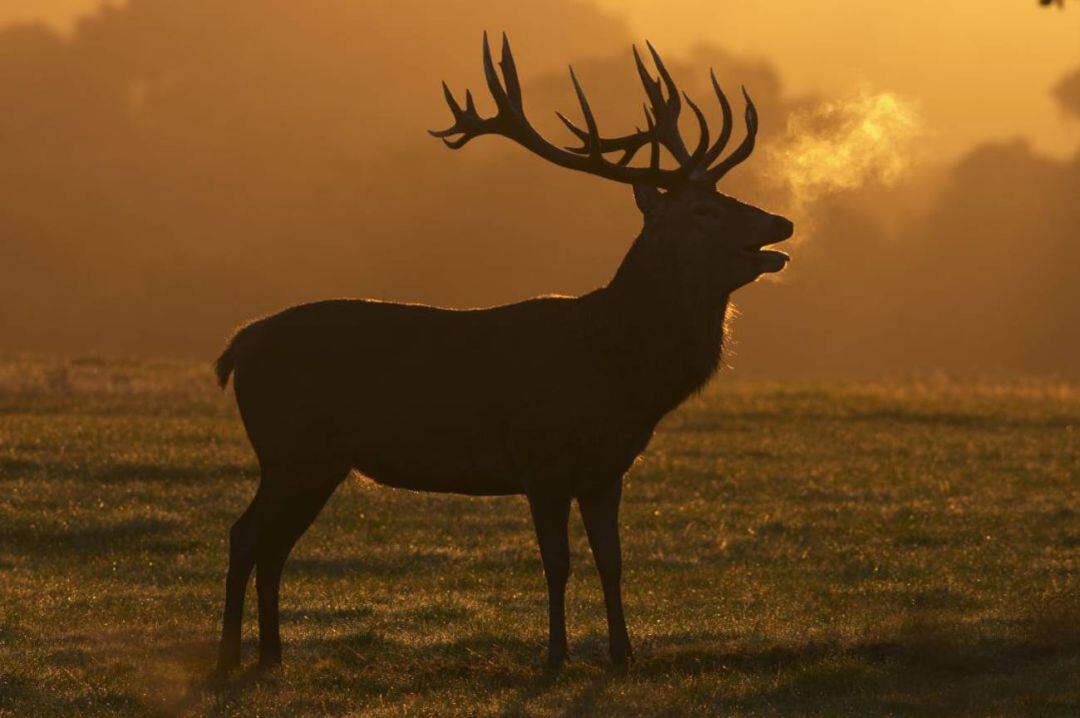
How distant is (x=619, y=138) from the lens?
13.3m

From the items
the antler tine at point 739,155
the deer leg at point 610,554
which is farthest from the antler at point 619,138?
the deer leg at point 610,554

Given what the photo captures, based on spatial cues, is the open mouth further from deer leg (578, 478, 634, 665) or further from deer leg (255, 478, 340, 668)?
deer leg (255, 478, 340, 668)

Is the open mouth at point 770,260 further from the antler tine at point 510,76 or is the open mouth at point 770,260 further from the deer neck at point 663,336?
the antler tine at point 510,76

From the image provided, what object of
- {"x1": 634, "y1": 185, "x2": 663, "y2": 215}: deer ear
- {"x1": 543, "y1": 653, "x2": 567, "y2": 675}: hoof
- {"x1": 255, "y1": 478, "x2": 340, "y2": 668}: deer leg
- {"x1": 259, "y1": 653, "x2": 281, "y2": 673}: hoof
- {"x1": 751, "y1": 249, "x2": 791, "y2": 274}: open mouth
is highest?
{"x1": 634, "y1": 185, "x2": 663, "y2": 215}: deer ear

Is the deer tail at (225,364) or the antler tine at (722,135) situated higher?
the antler tine at (722,135)

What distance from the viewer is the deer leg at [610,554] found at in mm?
12289

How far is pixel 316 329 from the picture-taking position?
41.0 ft

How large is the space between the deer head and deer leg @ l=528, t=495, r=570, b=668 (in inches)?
70.5

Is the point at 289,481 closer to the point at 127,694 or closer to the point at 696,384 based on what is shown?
the point at 127,694

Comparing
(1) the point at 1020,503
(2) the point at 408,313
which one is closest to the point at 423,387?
(2) the point at 408,313

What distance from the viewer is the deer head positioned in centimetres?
1208

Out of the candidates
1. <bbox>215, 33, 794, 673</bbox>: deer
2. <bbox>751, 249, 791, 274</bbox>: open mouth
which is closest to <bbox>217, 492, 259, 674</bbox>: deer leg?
<bbox>215, 33, 794, 673</bbox>: deer

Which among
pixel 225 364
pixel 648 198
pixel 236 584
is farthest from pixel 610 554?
pixel 225 364

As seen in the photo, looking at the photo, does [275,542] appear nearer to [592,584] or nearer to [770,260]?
[770,260]
